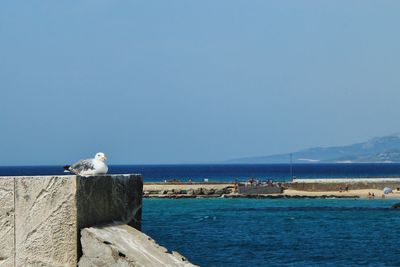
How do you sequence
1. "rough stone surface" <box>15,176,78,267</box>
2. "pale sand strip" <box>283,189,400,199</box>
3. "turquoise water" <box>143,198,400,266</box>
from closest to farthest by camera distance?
"rough stone surface" <box>15,176,78,267</box> → "turquoise water" <box>143,198,400,266</box> → "pale sand strip" <box>283,189,400,199</box>

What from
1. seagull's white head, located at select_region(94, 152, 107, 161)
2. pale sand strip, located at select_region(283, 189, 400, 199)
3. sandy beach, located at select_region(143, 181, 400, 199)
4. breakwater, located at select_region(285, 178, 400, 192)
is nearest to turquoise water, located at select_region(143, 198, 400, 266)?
pale sand strip, located at select_region(283, 189, 400, 199)

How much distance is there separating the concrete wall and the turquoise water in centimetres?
2652

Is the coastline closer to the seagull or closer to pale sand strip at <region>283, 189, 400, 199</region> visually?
pale sand strip at <region>283, 189, 400, 199</region>

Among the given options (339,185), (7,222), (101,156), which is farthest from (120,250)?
(339,185)

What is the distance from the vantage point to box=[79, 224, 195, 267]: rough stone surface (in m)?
5.22

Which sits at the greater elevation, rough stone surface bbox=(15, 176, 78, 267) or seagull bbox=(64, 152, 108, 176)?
seagull bbox=(64, 152, 108, 176)

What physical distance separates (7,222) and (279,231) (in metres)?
43.3

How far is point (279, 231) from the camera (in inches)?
1900

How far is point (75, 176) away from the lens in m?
5.49

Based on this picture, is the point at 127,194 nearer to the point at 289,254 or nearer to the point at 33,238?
the point at 33,238

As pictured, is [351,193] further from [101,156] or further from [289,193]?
[101,156]

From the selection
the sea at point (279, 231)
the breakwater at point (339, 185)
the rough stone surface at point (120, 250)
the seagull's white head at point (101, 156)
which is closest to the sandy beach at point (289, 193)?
the breakwater at point (339, 185)

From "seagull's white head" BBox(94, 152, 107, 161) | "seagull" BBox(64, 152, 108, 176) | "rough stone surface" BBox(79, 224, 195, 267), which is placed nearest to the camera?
"rough stone surface" BBox(79, 224, 195, 267)

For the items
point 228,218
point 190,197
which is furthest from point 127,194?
point 190,197
